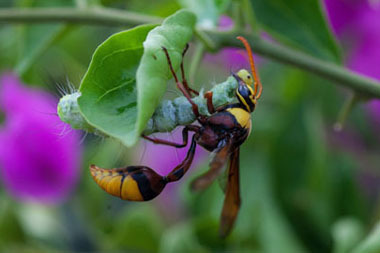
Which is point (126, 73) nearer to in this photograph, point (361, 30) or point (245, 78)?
point (245, 78)

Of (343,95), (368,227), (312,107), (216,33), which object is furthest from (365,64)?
(216,33)

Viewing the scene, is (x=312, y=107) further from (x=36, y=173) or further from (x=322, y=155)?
(x=36, y=173)

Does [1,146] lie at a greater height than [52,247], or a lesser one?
greater

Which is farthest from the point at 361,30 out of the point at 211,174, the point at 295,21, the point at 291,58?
the point at 211,174

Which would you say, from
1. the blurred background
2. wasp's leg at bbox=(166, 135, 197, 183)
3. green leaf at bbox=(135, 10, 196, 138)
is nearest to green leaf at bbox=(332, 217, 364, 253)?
the blurred background

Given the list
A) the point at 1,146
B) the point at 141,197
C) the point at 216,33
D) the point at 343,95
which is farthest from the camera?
the point at 343,95

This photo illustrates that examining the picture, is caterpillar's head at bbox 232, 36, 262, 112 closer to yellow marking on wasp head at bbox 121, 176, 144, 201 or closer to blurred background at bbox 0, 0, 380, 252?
yellow marking on wasp head at bbox 121, 176, 144, 201
